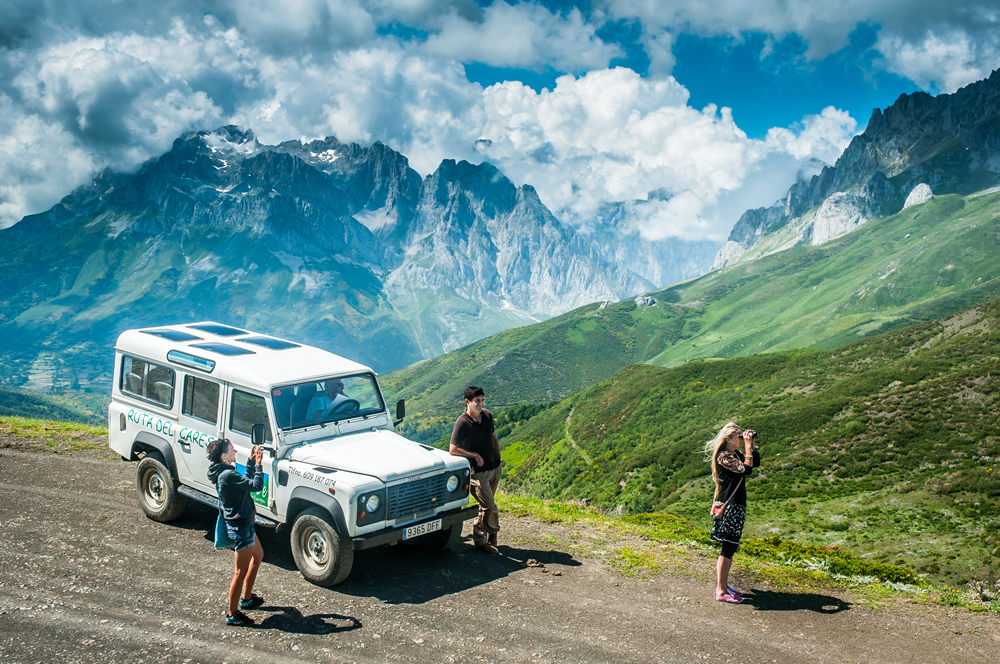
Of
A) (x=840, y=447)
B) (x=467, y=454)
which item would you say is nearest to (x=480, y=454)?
(x=467, y=454)

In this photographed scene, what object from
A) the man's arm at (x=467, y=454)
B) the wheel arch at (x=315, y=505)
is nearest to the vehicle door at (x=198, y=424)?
the wheel arch at (x=315, y=505)

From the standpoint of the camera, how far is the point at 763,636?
8.70 meters

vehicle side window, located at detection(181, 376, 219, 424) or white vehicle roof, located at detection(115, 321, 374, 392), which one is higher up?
white vehicle roof, located at detection(115, 321, 374, 392)

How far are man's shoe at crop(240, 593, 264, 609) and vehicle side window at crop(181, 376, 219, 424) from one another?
3556mm

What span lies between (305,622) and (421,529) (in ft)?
7.25

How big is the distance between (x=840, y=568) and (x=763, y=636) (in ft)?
14.2

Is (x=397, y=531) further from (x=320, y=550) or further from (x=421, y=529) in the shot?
(x=320, y=550)

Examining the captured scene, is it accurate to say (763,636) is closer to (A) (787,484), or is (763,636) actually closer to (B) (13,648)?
(B) (13,648)

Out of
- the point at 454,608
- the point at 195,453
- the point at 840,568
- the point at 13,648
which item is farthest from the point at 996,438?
the point at 13,648

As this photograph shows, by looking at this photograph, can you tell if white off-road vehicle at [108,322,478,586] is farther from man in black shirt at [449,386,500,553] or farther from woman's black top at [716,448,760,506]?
woman's black top at [716,448,760,506]

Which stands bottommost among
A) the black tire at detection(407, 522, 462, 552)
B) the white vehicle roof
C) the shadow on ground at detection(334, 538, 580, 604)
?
the shadow on ground at detection(334, 538, 580, 604)

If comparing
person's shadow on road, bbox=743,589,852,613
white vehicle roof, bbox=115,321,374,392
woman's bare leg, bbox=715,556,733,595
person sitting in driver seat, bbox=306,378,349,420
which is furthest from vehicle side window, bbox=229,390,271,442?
person's shadow on road, bbox=743,589,852,613

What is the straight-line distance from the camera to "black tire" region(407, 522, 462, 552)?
11188 millimetres

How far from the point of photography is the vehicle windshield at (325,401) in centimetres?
1084
